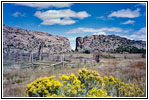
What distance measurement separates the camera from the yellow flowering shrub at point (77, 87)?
119 inches

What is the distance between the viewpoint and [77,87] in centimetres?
311

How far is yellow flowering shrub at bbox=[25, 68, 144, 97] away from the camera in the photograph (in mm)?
3029

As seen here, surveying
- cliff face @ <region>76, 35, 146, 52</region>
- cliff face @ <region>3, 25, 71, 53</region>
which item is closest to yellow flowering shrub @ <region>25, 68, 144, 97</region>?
cliff face @ <region>76, 35, 146, 52</region>

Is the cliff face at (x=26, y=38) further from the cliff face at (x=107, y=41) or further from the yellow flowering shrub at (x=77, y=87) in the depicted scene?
the yellow flowering shrub at (x=77, y=87)

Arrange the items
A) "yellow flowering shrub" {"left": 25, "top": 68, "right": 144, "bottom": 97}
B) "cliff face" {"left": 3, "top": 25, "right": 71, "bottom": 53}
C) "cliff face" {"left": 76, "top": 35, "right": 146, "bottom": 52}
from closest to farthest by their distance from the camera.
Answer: "yellow flowering shrub" {"left": 25, "top": 68, "right": 144, "bottom": 97} → "cliff face" {"left": 3, "top": 25, "right": 71, "bottom": 53} → "cliff face" {"left": 76, "top": 35, "right": 146, "bottom": 52}

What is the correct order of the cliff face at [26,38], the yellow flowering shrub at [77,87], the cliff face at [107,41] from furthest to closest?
the cliff face at [107,41] < the cliff face at [26,38] < the yellow flowering shrub at [77,87]

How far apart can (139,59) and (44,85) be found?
5.36 metres

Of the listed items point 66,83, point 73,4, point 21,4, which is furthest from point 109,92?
point 21,4

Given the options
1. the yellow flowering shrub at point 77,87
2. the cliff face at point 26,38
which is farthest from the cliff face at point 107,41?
the yellow flowering shrub at point 77,87

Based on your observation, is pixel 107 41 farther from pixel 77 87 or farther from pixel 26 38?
pixel 77 87

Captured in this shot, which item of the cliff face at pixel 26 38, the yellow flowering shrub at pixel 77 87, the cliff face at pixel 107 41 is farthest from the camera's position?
the cliff face at pixel 107 41

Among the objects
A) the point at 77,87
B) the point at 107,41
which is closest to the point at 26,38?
the point at 107,41

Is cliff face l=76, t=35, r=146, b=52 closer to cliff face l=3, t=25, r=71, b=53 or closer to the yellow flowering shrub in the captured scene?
cliff face l=3, t=25, r=71, b=53

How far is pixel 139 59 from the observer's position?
6.72 metres
